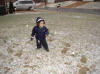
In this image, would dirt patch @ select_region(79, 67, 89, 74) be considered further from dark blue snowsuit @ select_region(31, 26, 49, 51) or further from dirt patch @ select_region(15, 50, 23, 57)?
dirt patch @ select_region(15, 50, 23, 57)

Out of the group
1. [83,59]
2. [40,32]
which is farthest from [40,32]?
[83,59]

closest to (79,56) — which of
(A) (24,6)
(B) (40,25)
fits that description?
(B) (40,25)

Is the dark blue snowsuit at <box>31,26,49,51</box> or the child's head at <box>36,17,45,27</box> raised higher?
the child's head at <box>36,17,45,27</box>

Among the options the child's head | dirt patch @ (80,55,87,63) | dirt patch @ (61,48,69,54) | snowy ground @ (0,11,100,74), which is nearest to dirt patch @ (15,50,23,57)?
snowy ground @ (0,11,100,74)

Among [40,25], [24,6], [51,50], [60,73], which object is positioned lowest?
[60,73]

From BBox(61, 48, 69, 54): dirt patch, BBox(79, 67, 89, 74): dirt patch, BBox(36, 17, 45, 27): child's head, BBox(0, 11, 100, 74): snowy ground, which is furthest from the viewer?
BBox(61, 48, 69, 54): dirt patch

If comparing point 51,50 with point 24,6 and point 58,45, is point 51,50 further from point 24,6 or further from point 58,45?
point 24,6

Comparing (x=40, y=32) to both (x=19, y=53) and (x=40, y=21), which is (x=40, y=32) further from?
(x=19, y=53)

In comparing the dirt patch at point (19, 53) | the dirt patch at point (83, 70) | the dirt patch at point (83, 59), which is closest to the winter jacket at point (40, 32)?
the dirt patch at point (19, 53)

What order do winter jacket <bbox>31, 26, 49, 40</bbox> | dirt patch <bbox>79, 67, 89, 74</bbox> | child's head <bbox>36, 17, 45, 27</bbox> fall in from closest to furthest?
dirt patch <bbox>79, 67, 89, 74</bbox>
child's head <bbox>36, 17, 45, 27</bbox>
winter jacket <bbox>31, 26, 49, 40</bbox>

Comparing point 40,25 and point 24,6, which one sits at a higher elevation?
point 24,6

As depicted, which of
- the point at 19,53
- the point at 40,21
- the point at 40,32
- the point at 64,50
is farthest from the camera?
the point at 64,50

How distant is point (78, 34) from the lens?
717cm

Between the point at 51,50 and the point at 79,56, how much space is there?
3.94 ft
